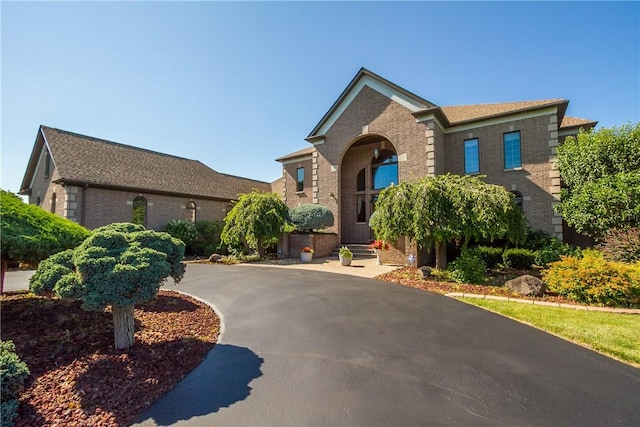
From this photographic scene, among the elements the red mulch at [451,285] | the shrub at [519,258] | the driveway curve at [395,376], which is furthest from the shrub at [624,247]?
the driveway curve at [395,376]

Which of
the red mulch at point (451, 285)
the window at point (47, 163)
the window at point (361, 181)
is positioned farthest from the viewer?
the window at point (361, 181)

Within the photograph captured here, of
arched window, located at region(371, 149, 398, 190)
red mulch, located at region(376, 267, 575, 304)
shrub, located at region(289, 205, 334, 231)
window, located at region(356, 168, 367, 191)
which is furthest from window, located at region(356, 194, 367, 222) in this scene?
red mulch, located at region(376, 267, 575, 304)

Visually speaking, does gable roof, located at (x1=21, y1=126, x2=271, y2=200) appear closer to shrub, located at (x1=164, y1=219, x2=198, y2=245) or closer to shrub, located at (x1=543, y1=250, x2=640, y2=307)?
shrub, located at (x1=164, y1=219, x2=198, y2=245)

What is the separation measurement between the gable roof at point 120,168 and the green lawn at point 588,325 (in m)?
18.5

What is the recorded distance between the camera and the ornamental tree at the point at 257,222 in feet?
46.1

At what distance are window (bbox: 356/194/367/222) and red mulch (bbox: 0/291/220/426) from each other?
1354 centimetres

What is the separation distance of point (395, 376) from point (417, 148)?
13.5 meters

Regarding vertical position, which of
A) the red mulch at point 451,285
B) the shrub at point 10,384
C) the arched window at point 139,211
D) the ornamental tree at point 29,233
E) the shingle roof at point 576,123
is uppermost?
the shingle roof at point 576,123

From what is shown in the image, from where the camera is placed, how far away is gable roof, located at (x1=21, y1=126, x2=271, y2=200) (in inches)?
596

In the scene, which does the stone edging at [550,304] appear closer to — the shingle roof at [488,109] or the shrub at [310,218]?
the shrub at [310,218]

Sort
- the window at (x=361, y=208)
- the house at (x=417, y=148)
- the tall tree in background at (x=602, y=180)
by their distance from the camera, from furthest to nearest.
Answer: the window at (x=361, y=208) → the house at (x=417, y=148) → the tall tree in background at (x=602, y=180)

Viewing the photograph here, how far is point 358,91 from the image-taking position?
1675cm

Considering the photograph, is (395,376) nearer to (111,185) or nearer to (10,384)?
(10,384)

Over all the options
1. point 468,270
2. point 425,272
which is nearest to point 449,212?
point 468,270
